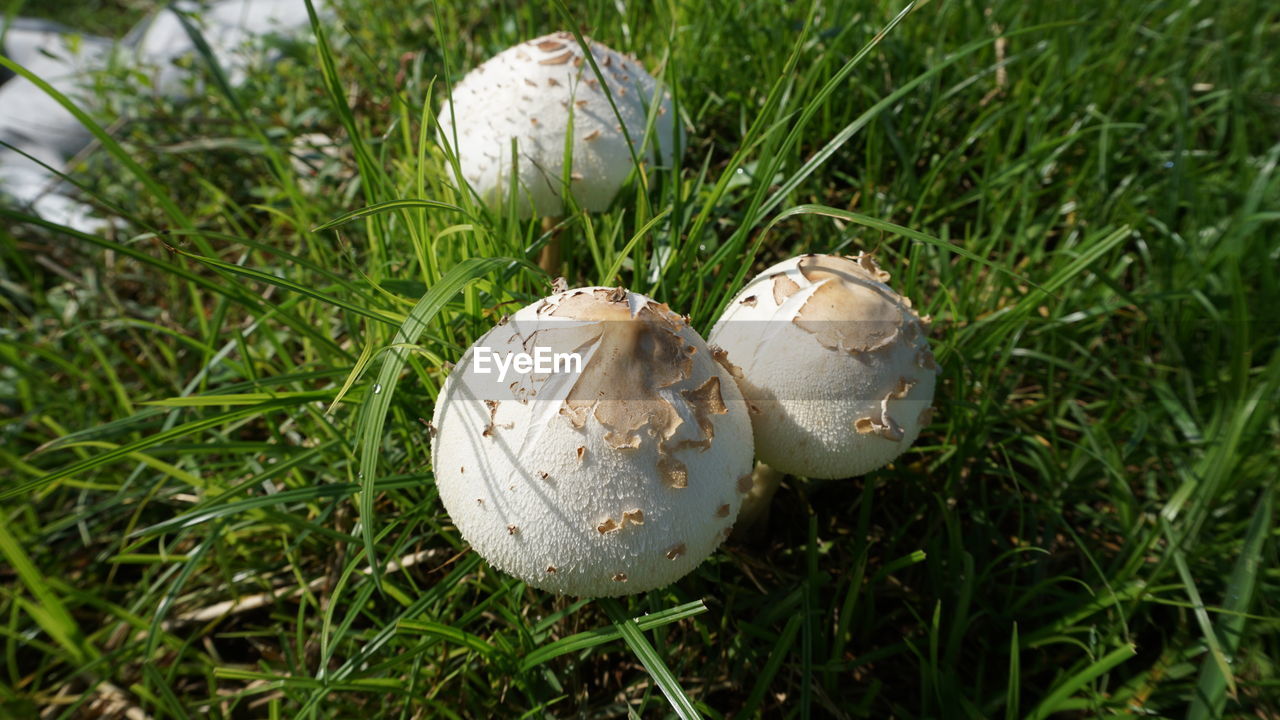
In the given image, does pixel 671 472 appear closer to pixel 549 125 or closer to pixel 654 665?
pixel 654 665

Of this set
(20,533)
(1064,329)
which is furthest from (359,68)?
(1064,329)

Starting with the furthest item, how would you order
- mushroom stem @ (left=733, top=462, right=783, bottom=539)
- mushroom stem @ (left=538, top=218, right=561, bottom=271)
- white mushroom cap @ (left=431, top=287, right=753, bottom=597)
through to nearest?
1. mushroom stem @ (left=538, top=218, right=561, bottom=271)
2. mushroom stem @ (left=733, top=462, right=783, bottom=539)
3. white mushroom cap @ (left=431, top=287, right=753, bottom=597)

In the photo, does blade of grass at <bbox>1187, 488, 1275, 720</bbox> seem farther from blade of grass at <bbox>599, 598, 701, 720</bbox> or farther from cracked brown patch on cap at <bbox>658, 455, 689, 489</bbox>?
cracked brown patch on cap at <bbox>658, 455, 689, 489</bbox>

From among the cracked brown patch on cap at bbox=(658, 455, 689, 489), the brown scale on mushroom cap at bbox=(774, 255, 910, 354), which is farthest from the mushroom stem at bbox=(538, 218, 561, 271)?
the cracked brown patch on cap at bbox=(658, 455, 689, 489)

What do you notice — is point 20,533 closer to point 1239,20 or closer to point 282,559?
point 282,559

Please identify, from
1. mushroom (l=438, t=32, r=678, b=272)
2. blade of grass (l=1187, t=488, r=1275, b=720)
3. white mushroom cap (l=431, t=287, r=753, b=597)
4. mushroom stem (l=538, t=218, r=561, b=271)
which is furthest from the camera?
mushroom stem (l=538, t=218, r=561, b=271)

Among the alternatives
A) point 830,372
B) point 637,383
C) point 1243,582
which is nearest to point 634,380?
point 637,383
